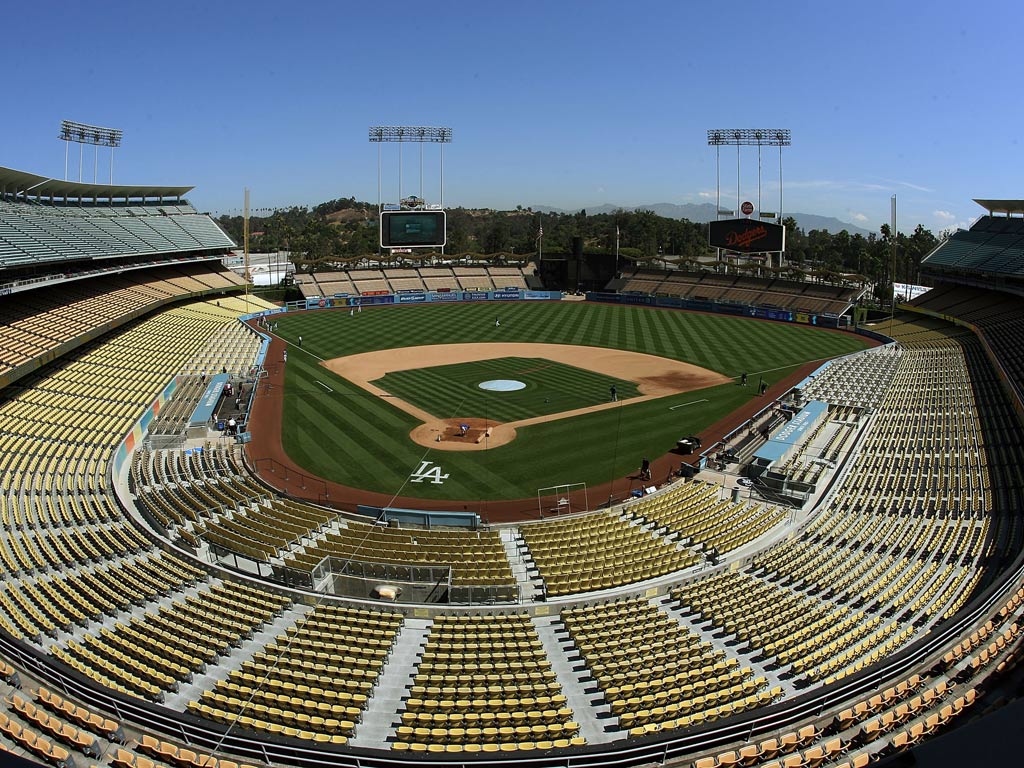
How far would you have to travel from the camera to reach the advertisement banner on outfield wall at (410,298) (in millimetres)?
87375

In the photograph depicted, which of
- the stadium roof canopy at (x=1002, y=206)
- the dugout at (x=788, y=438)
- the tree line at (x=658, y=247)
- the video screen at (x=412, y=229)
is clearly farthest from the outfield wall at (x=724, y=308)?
the dugout at (x=788, y=438)

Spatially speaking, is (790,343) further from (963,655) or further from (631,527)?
(963,655)

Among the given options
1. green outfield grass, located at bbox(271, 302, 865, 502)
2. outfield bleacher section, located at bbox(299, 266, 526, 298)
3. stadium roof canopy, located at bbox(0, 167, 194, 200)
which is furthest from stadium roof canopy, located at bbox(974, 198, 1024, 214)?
stadium roof canopy, located at bbox(0, 167, 194, 200)

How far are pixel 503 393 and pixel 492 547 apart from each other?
71.3 ft

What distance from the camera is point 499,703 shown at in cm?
1349

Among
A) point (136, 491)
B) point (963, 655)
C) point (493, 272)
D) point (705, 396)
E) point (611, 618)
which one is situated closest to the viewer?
point (963, 655)

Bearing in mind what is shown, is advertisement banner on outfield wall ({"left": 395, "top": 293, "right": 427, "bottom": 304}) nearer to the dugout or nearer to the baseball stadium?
the baseball stadium

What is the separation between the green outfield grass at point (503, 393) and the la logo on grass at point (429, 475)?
753 centimetres

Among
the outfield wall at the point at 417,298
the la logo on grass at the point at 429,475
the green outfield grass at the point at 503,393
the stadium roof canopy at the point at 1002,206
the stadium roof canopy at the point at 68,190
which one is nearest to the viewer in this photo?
the la logo on grass at the point at 429,475

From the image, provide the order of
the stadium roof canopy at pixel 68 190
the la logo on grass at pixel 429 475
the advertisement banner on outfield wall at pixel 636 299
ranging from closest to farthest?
the la logo on grass at pixel 429 475 → the stadium roof canopy at pixel 68 190 → the advertisement banner on outfield wall at pixel 636 299

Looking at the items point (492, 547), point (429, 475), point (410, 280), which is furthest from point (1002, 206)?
point (492, 547)

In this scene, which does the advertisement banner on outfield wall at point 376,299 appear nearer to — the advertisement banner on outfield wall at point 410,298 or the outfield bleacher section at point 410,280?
the advertisement banner on outfield wall at point 410,298

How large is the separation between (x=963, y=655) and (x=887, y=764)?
826cm

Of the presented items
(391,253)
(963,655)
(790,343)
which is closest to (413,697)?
(963,655)
